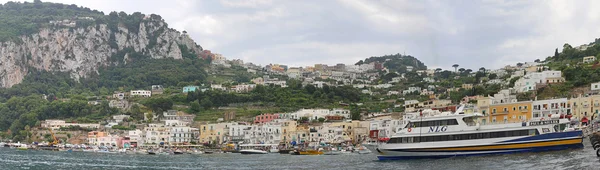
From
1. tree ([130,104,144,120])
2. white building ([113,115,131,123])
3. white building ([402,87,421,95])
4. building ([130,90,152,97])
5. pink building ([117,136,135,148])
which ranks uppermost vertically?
white building ([402,87,421,95])

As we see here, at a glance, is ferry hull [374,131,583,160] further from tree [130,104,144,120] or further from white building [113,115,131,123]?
tree [130,104,144,120]

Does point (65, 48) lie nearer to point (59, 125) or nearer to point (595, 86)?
point (59, 125)

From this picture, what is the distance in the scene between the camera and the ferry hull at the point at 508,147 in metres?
50.2

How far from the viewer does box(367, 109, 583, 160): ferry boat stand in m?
50.5

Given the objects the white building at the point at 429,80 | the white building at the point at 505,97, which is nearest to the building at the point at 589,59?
the white building at the point at 505,97

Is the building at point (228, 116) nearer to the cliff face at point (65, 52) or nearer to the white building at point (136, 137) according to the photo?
the white building at point (136, 137)

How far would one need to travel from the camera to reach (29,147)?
366ft

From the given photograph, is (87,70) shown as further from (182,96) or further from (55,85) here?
(182,96)

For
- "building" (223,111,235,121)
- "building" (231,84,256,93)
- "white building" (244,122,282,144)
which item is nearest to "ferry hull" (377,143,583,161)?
"white building" (244,122,282,144)

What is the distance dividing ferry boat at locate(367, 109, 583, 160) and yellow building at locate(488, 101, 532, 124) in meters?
23.9

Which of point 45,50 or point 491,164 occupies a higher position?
point 45,50

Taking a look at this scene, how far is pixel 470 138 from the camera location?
174 feet

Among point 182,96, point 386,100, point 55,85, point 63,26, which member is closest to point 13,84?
point 55,85

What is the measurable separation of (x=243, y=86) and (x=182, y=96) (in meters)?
17.6
